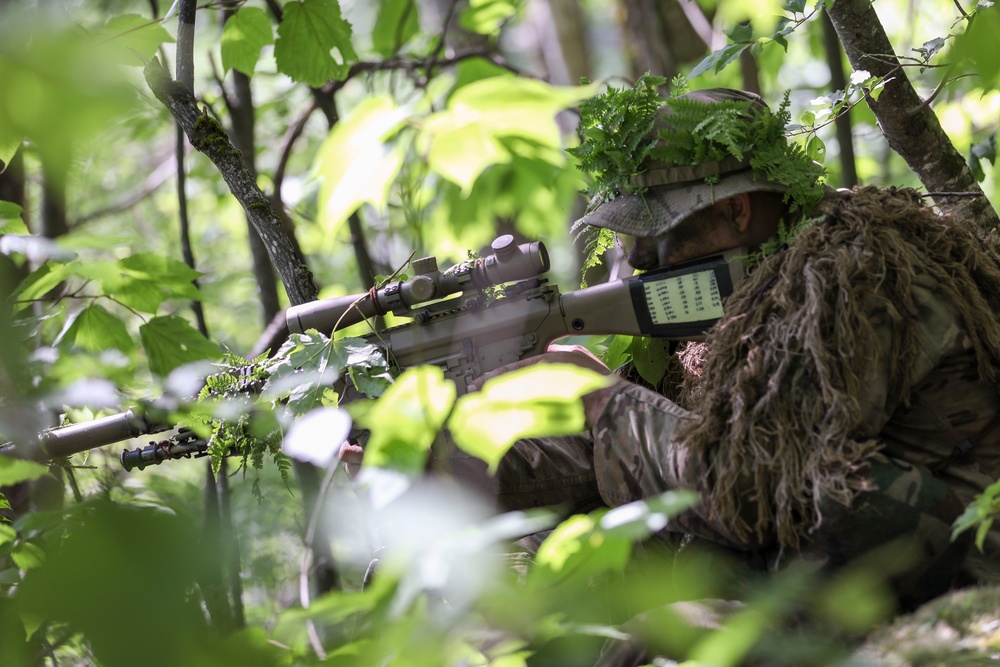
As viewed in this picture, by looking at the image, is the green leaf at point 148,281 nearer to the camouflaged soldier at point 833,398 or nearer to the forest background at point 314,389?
the forest background at point 314,389

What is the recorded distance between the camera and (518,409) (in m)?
0.83

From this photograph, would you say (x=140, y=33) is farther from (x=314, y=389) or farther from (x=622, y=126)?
(x=622, y=126)

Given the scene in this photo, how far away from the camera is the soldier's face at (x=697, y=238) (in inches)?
80.2

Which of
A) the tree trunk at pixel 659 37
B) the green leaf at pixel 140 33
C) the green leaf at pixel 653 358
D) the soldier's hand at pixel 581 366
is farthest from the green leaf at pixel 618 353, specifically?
the tree trunk at pixel 659 37

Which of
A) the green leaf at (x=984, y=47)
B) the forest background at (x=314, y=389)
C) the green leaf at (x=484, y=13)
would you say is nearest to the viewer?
the forest background at (x=314, y=389)

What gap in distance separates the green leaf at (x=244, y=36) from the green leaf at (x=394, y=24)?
112 centimetres

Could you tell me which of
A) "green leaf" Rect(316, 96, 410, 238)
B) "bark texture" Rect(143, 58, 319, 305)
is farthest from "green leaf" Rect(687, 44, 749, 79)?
"green leaf" Rect(316, 96, 410, 238)

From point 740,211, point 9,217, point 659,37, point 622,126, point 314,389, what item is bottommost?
point 314,389

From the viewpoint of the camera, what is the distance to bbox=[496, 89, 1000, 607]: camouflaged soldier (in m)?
1.68

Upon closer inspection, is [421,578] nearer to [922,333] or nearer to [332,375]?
[332,375]

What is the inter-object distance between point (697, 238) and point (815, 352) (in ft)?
1.56

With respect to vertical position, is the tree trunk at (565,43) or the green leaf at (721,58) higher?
the tree trunk at (565,43)

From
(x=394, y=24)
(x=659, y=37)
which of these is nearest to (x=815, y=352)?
(x=394, y=24)

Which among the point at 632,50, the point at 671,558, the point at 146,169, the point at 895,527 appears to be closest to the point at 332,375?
the point at 671,558
